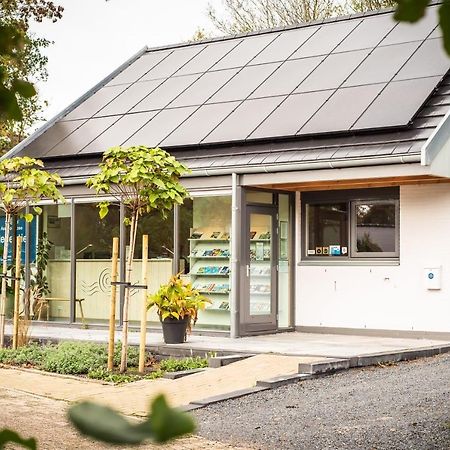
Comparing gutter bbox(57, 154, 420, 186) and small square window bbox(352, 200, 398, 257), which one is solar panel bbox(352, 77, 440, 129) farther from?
small square window bbox(352, 200, 398, 257)

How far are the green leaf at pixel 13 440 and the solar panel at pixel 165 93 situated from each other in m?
16.5

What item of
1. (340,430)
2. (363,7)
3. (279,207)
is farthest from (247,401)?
(363,7)

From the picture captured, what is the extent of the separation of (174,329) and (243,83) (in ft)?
18.2

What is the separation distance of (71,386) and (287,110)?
6549 mm

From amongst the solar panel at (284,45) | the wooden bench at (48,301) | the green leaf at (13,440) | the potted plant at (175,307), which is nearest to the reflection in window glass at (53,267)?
the wooden bench at (48,301)

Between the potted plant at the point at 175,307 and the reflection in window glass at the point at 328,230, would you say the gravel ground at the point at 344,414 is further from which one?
the reflection in window glass at the point at 328,230

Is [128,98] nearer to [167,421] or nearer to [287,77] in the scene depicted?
[287,77]

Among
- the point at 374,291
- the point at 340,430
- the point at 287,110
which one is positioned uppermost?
the point at 287,110

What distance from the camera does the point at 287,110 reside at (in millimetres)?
15016

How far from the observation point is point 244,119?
1532 cm

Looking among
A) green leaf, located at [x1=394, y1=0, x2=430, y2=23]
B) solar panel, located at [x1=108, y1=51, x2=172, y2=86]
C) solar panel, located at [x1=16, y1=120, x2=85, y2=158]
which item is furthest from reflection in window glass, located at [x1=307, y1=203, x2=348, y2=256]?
green leaf, located at [x1=394, y1=0, x2=430, y2=23]

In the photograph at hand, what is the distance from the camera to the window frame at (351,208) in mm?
14252

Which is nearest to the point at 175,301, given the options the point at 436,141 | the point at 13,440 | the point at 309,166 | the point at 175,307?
the point at 175,307

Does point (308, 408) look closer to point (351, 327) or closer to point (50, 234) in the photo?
point (351, 327)
